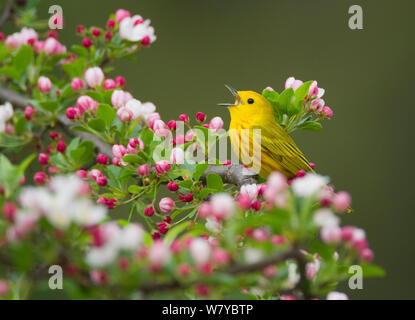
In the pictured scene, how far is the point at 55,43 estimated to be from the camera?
147cm

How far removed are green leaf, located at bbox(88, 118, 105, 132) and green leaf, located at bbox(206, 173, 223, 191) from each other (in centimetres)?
29

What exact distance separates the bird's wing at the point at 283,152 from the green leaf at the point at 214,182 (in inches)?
17.3

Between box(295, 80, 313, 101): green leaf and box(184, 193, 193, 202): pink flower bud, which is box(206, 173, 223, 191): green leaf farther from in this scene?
box(295, 80, 313, 101): green leaf

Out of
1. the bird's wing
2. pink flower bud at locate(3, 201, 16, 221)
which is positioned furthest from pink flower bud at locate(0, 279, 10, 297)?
the bird's wing

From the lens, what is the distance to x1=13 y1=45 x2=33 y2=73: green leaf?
134cm

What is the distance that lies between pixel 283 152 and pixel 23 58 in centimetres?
76

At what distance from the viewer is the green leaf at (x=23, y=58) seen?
1.34 metres

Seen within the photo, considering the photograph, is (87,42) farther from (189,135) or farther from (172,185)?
(172,185)

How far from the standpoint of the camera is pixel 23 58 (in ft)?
4.48

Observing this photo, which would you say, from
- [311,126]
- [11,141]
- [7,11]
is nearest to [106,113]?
[11,141]

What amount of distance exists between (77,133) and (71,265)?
866mm

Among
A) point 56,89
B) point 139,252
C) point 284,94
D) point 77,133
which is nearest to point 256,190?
point 284,94

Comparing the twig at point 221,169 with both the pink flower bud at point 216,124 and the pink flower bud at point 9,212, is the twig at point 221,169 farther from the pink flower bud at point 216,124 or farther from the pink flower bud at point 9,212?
the pink flower bud at point 9,212

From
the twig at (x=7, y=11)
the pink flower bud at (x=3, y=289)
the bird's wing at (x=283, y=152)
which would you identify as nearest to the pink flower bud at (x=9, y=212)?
the pink flower bud at (x=3, y=289)
